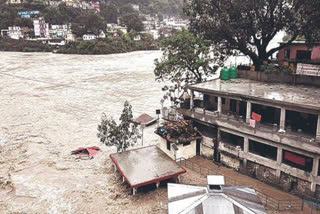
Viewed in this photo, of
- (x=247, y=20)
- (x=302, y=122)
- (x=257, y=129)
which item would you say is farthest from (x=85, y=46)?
(x=302, y=122)

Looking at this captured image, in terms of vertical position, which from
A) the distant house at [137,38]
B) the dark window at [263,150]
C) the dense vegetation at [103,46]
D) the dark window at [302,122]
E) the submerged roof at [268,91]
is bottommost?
the dark window at [263,150]

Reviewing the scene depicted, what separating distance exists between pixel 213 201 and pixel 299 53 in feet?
52.4

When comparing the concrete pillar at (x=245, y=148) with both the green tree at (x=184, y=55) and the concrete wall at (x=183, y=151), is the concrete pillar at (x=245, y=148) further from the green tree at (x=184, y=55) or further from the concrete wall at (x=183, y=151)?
the green tree at (x=184, y=55)

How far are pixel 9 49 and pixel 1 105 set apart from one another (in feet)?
220

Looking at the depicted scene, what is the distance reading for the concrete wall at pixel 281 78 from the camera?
18.6m

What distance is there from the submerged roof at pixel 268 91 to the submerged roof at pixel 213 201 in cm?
540

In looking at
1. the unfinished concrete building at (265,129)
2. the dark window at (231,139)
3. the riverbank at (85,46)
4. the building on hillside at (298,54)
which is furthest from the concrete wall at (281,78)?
the riverbank at (85,46)

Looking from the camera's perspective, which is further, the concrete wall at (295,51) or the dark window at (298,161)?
the concrete wall at (295,51)

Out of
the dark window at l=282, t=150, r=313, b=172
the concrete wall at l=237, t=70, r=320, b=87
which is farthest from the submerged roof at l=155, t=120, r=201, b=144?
the concrete wall at l=237, t=70, r=320, b=87

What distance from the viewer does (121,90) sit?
139ft

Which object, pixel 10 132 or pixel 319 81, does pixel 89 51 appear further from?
pixel 319 81

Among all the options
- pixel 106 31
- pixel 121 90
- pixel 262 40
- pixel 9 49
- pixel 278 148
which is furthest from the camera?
pixel 106 31

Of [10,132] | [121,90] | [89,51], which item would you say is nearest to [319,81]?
[10,132]

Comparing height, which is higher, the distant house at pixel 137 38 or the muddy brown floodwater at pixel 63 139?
the distant house at pixel 137 38
